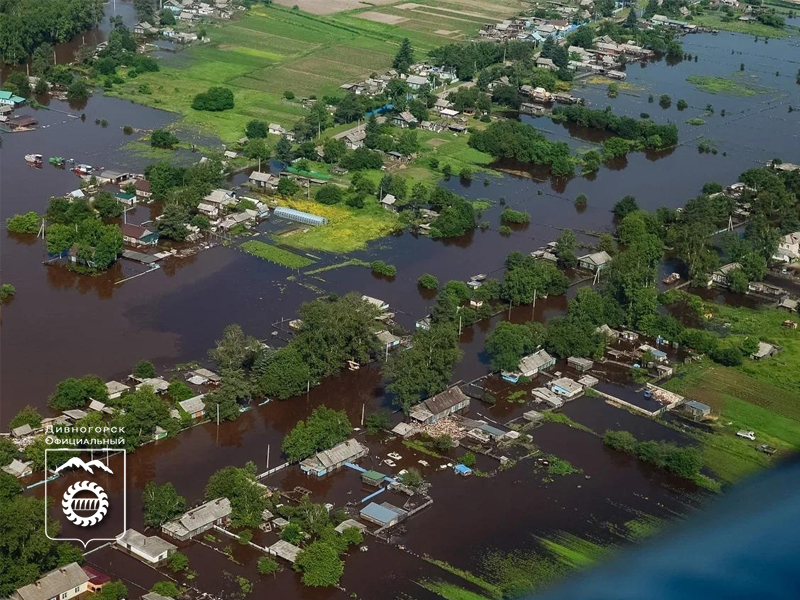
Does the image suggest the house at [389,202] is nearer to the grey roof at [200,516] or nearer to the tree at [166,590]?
the grey roof at [200,516]

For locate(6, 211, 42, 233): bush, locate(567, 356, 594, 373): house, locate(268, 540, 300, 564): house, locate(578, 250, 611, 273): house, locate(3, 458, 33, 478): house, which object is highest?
locate(578, 250, 611, 273): house

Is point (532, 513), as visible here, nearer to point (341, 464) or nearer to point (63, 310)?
point (341, 464)

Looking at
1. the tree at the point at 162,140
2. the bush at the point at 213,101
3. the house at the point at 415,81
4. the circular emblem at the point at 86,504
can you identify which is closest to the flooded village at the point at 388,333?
the circular emblem at the point at 86,504

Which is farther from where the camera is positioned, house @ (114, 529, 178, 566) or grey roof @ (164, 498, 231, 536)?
grey roof @ (164, 498, 231, 536)

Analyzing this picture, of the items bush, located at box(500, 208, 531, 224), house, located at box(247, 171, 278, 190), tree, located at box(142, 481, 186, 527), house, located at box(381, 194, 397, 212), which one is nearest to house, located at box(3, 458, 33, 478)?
tree, located at box(142, 481, 186, 527)

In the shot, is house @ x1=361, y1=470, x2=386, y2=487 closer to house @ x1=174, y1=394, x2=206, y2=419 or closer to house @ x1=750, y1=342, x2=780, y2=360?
house @ x1=174, y1=394, x2=206, y2=419

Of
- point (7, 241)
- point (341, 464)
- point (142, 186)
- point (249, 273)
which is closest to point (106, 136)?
point (142, 186)
